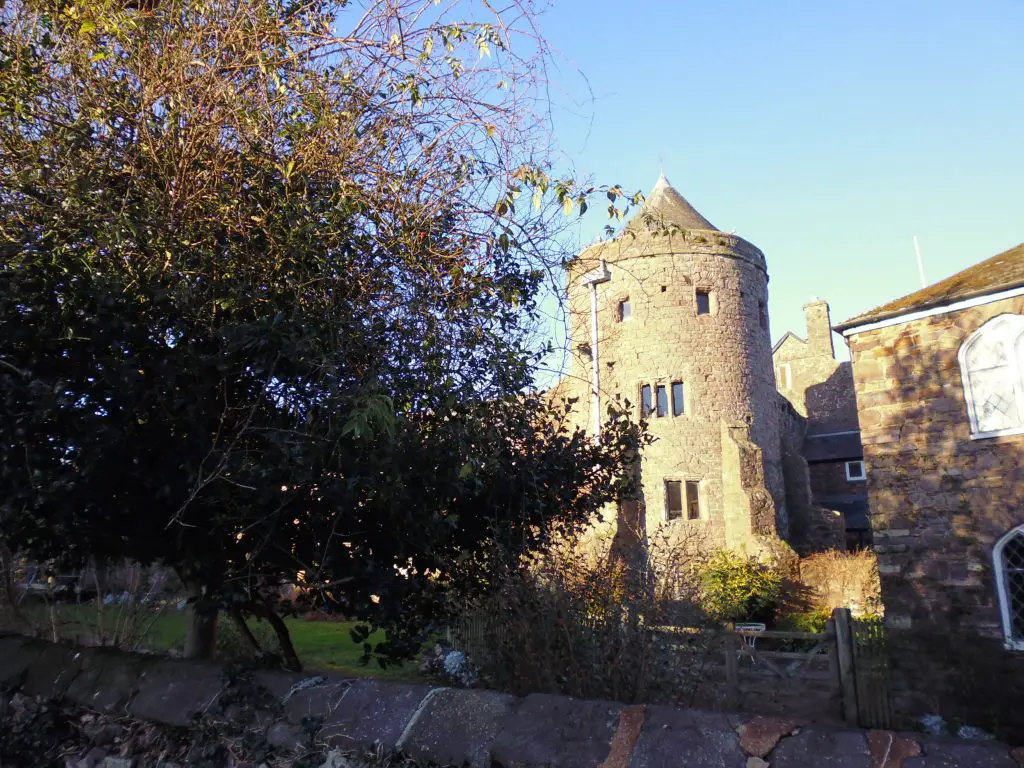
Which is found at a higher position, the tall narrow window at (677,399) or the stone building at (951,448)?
the tall narrow window at (677,399)

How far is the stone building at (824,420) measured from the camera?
29328 mm

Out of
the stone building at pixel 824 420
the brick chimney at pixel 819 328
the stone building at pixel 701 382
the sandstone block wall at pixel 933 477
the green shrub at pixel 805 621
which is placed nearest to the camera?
the sandstone block wall at pixel 933 477

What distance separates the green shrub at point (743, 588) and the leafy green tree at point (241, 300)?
614 inches

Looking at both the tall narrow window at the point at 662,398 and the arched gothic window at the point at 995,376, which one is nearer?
the arched gothic window at the point at 995,376

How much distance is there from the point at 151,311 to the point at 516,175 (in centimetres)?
241

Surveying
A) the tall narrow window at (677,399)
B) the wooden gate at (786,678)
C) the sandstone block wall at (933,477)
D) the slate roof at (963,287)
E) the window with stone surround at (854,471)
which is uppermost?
the tall narrow window at (677,399)

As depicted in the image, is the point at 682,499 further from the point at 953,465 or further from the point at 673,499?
the point at 953,465

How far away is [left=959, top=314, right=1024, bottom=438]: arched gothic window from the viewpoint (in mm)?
9688

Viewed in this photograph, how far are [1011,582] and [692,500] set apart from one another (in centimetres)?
1463

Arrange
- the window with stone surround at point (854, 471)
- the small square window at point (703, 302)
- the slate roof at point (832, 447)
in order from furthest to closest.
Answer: the slate roof at point (832, 447) → the window with stone surround at point (854, 471) → the small square window at point (703, 302)

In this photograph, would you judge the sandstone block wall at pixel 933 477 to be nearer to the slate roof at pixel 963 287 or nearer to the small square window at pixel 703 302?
the slate roof at pixel 963 287

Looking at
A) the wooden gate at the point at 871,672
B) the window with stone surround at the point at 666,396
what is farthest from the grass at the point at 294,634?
the window with stone surround at the point at 666,396

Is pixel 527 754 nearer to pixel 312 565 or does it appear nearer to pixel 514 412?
pixel 312 565

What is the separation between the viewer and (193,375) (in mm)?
4531
